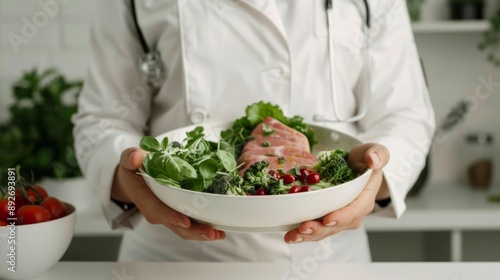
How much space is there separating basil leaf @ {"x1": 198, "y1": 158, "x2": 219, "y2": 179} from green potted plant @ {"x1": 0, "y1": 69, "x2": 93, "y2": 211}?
1060 millimetres

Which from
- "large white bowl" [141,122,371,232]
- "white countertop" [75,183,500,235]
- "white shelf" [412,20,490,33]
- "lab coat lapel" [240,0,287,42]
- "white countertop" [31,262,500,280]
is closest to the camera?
"large white bowl" [141,122,371,232]

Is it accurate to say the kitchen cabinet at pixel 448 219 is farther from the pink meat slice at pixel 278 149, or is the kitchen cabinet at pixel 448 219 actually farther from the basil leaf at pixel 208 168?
the basil leaf at pixel 208 168

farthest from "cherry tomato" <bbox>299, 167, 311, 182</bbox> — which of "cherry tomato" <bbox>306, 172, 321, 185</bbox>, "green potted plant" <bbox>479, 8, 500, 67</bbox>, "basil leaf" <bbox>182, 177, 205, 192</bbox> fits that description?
"green potted plant" <bbox>479, 8, 500, 67</bbox>

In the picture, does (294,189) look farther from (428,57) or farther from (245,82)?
(428,57)

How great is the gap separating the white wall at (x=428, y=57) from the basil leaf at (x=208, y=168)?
1388 mm

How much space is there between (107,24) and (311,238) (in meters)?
0.53

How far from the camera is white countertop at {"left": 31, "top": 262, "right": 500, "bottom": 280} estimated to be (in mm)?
829

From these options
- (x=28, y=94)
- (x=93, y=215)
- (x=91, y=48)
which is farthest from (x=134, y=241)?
(x=28, y=94)

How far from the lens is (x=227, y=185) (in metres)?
0.75

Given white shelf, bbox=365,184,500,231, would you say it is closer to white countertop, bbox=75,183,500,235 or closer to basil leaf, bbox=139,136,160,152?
white countertop, bbox=75,183,500,235

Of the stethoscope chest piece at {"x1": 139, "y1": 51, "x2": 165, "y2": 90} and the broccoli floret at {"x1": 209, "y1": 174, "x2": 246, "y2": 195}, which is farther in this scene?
the stethoscope chest piece at {"x1": 139, "y1": 51, "x2": 165, "y2": 90}

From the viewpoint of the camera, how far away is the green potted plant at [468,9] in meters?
1.99

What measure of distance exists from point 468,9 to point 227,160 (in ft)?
4.63

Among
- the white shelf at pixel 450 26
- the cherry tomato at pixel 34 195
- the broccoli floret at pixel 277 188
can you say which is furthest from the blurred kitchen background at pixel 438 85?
the broccoli floret at pixel 277 188
